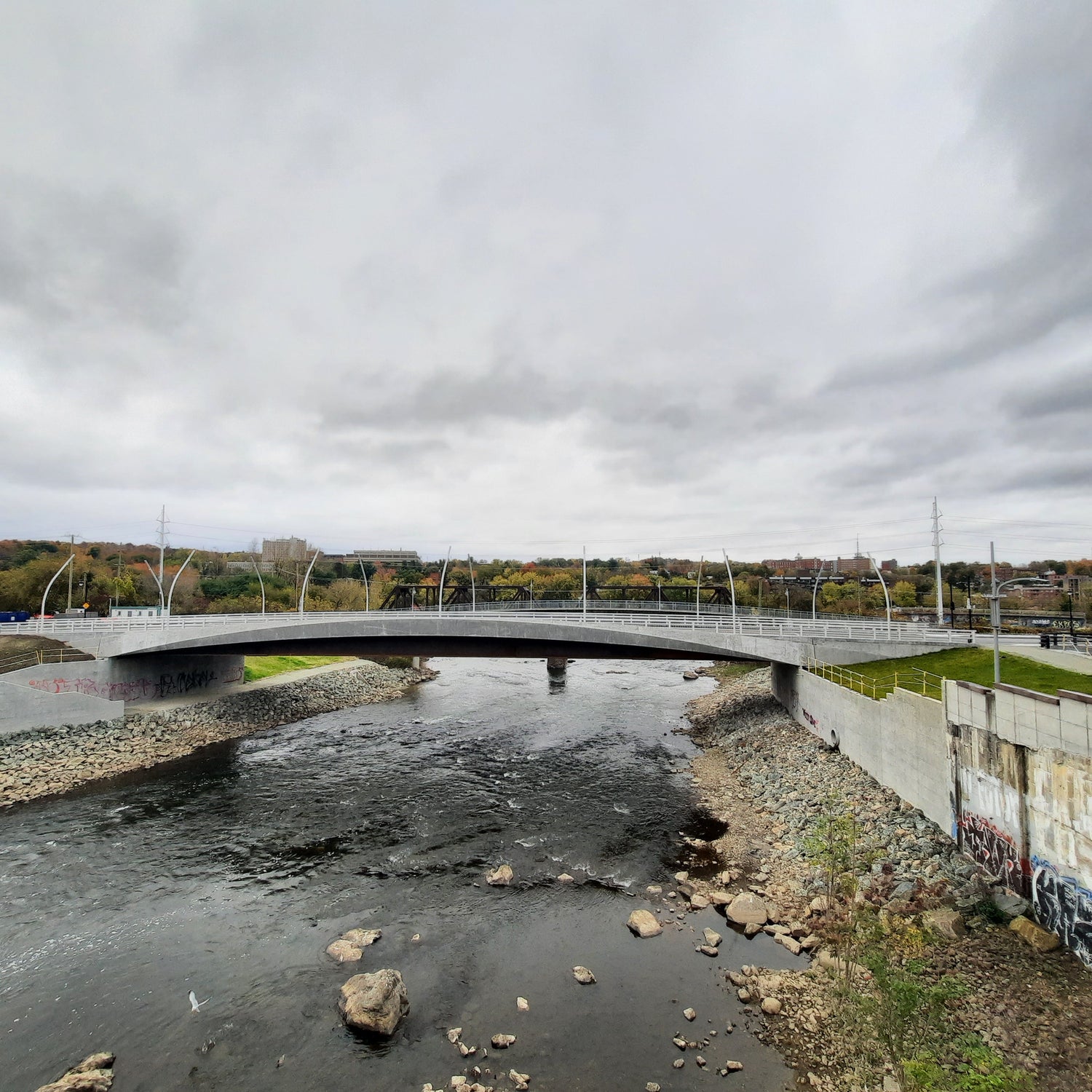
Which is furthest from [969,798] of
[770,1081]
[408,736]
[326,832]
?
[408,736]

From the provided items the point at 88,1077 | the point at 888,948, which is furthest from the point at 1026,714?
the point at 88,1077

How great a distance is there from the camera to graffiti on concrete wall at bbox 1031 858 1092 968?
12.8m

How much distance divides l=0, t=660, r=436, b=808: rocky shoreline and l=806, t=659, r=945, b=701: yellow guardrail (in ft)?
123

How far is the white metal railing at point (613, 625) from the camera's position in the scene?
1366 inches

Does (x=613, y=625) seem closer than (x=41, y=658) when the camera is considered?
Yes

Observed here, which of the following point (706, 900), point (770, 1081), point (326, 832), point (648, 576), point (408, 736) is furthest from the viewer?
point (648, 576)

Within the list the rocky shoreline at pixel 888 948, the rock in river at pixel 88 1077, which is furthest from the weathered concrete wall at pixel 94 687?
the rocky shoreline at pixel 888 948

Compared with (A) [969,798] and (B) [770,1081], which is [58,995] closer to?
(B) [770,1081]

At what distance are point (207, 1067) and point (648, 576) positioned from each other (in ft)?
411

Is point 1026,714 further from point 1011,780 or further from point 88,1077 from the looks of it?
point 88,1077

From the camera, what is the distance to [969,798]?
56.3 ft

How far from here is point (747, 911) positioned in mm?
17328

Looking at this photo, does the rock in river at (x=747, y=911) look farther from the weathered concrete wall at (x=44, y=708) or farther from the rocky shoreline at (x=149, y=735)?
the weathered concrete wall at (x=44, y=708)

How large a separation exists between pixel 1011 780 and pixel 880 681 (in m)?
13.6
